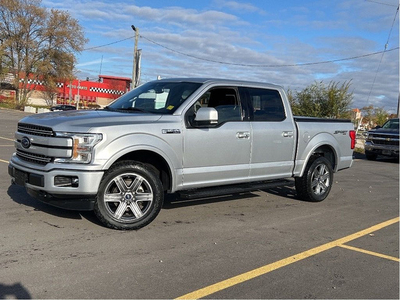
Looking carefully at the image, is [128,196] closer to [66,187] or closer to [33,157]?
[66,187]

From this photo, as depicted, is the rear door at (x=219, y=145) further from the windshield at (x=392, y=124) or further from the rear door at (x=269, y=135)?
the windshield at (x=392, y=124)

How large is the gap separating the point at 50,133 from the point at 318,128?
4739 mm

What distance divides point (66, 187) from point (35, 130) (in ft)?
2.99

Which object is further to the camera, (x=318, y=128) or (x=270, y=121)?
(x=318, y=128)

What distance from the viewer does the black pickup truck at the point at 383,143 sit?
17281 millimetres

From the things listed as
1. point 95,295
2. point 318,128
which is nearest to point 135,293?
point 95,295

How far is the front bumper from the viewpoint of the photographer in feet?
16.3

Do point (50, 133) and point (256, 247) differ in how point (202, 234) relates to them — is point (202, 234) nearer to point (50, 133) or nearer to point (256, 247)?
point (256, 247)

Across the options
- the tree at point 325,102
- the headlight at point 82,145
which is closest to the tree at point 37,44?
the tree at point 325,102

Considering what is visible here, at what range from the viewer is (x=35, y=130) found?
536 centimetres

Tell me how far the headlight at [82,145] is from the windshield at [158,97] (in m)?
1.24

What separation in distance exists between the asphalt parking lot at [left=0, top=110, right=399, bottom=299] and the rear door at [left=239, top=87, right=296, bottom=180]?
2.26ft

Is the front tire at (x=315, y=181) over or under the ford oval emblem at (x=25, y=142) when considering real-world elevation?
under

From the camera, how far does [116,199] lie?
534cm
